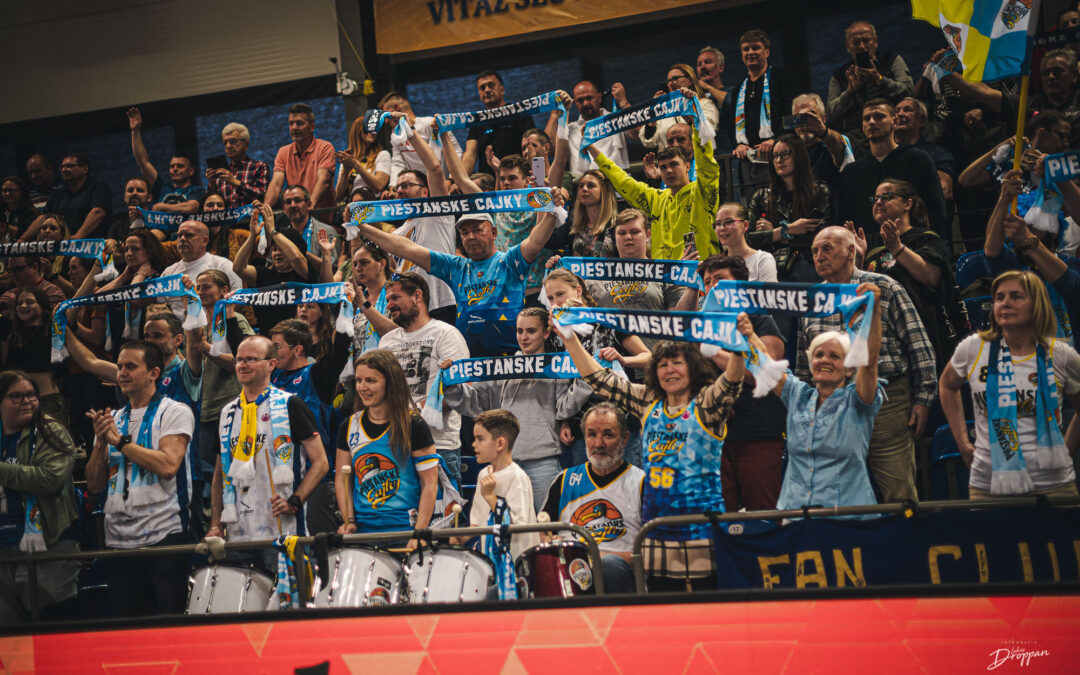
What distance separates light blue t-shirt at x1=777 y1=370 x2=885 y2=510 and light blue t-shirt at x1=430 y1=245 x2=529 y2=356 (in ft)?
8.73

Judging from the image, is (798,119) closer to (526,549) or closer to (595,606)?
(526,549)

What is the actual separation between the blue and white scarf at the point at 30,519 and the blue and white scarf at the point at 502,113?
14.4ft

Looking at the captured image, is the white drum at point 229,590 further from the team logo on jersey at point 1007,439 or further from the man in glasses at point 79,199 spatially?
the man in glasses at point 79,199

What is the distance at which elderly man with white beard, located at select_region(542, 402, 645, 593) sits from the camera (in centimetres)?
599

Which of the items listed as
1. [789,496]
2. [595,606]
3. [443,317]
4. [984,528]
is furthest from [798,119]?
[595,606]

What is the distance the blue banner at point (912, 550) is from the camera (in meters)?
4.88

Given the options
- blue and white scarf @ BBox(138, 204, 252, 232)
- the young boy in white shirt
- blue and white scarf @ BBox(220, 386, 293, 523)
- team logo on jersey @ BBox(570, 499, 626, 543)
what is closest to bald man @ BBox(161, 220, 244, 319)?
blue and white scarf @ BBox(138, 204, 252, 232)

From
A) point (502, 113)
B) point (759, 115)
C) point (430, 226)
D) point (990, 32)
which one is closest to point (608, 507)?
point (430, 226)

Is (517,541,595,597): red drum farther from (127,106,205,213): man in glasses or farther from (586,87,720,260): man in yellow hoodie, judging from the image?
(127,106,205,213): man in glasses

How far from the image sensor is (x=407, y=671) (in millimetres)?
4730

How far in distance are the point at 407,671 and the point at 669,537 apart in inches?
65.7

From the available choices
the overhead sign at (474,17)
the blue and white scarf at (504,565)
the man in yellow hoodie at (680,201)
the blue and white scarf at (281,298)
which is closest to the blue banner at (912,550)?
the blue and white scarf at (504,565)

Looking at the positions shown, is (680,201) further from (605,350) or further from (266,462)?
(266,462)

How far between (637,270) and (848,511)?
2.38m
